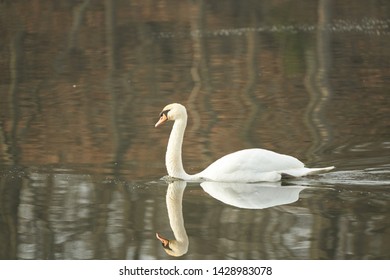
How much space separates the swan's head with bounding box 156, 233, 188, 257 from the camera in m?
8.55

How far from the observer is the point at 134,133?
45.0 ft

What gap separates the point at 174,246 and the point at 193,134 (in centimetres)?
495

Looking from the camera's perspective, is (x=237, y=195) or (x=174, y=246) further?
(x=237, y=195)

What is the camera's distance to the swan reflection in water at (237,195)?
9.65 m

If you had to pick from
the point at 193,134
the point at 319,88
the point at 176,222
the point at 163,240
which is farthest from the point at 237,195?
the point at 319,88

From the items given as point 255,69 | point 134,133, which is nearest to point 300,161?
point 134,133

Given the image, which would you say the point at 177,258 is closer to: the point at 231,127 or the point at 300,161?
the point at 300,161

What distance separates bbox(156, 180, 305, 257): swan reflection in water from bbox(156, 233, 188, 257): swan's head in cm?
19

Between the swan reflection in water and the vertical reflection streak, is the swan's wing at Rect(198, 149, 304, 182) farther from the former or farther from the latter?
the vertical reflection streak

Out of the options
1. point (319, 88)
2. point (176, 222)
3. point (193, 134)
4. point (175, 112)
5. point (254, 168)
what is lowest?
point (176, 222)

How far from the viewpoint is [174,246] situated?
8719 millimetres

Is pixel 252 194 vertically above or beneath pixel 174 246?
above

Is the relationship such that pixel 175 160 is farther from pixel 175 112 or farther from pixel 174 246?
pixel 174 246

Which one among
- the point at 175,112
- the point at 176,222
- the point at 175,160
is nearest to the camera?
the point at 176,222
